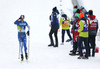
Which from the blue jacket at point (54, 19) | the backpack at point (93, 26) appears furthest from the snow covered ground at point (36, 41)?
the blue jacket at point (54, 19)

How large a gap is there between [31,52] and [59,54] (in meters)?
1.28

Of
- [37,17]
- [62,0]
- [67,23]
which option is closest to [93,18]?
[67,23]

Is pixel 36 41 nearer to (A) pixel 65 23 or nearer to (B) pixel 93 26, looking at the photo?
(A) pixel 65 23

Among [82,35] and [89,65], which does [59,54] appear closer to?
[82,35]

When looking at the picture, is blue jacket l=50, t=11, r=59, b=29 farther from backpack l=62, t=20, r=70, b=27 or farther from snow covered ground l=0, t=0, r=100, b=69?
snow covered ground l=0, t=0, r=100, b=69

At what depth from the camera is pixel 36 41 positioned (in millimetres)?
Result: 15031

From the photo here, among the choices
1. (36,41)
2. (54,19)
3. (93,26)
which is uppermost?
(54,19)

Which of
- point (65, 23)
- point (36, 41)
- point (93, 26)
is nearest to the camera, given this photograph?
point (93, 26)

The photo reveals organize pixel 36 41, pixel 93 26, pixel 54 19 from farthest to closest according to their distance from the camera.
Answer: pixel 36 41
pixel 54 19
pixel 93 26

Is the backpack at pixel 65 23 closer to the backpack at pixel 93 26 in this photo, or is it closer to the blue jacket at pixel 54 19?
the blue jacket at pixel 54 19

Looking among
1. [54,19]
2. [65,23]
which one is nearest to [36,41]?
[65,23]

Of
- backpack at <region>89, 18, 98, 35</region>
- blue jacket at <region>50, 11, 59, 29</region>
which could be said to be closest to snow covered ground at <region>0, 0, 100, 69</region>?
backpack at <region>89, 18, 98, 35</region>

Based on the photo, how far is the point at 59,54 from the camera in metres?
10.8

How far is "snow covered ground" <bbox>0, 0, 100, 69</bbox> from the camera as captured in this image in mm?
8602
